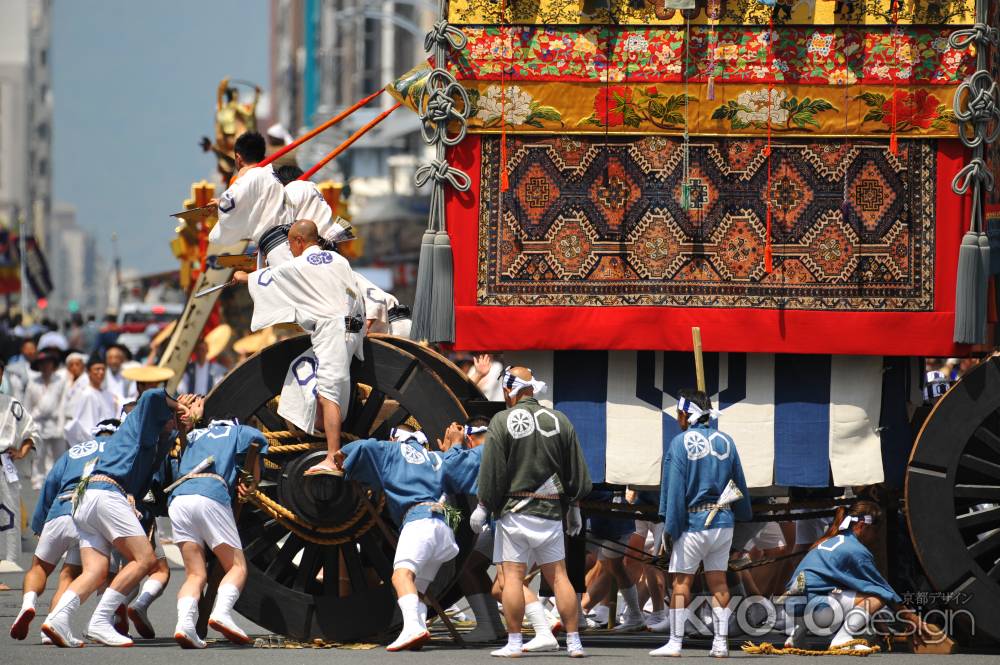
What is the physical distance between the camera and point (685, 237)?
10859 millimetres

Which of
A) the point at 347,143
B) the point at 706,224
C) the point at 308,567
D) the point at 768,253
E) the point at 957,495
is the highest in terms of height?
the point at 347,143

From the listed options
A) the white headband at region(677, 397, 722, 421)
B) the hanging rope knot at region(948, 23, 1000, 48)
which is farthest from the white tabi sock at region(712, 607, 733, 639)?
the hanging rope knot at region(948, 23, 1000, 48)

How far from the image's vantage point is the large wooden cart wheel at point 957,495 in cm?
1039

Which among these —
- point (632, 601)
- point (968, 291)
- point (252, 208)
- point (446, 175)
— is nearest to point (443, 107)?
point (446, 175)

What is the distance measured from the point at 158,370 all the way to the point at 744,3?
4.71 m

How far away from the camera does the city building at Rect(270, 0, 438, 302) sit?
58.4 metres

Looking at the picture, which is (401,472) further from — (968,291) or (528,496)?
(968,291)

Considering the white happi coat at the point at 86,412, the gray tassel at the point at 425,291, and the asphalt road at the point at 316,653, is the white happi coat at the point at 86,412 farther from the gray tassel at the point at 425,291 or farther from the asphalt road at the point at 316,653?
the gray tassel at the point at 425,291

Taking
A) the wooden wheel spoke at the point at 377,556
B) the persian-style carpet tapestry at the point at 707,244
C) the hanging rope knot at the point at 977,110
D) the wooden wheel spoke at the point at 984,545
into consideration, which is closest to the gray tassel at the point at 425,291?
the persian-style carpet tapestry at the point at 707,244

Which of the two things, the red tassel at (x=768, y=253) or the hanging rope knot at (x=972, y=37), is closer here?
the hanging rope knot at (x=972, y=37)

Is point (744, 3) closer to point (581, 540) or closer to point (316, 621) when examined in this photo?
point (581, 540)

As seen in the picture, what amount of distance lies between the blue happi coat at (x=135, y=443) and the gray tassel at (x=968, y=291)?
16.9ft

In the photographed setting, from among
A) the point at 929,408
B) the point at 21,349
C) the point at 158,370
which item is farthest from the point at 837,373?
the point at 21,349

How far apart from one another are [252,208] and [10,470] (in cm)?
536
